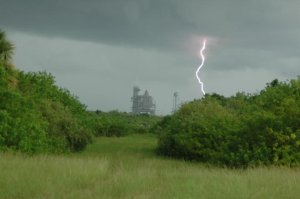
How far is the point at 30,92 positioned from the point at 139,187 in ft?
69.1

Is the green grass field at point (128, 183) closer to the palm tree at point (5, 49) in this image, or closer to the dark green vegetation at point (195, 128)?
the dark green vegetation at point (195, 128)

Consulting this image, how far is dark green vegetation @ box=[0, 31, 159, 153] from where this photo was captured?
74.8ft

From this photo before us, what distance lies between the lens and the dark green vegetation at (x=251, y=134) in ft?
77.4

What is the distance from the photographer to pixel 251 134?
2522 cm

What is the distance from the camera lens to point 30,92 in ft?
106

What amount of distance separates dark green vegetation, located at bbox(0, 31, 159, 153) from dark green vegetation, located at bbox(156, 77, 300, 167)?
6419 mm

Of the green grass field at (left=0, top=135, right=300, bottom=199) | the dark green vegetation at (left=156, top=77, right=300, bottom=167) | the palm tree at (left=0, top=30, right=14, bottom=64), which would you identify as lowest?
the green grass field at (left=0, top=135, right=300, bottom=199)

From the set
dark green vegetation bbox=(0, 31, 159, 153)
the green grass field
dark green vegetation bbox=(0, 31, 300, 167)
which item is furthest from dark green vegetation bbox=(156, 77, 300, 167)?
the green grass field

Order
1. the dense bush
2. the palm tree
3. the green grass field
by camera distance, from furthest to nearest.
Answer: the palm tree, the dense bush, the green grass field

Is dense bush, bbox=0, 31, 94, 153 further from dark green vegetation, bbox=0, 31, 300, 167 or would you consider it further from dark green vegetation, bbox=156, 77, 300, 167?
dark green vegetation, bbox=156, 77, 300, 167

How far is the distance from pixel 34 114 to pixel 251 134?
10.4 meters

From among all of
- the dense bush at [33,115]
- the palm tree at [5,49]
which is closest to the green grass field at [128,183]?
the dense bush at [33,115]

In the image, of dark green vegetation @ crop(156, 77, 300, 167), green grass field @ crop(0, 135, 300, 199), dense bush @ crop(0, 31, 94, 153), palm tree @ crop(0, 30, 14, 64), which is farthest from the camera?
palm tree @ crop(0, 30, 14, 64)

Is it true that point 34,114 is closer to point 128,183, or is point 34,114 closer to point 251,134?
point 251,134
